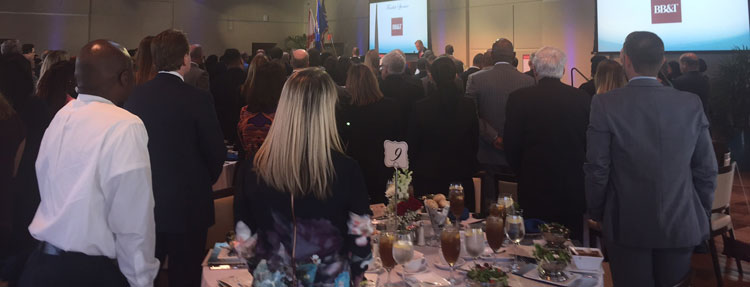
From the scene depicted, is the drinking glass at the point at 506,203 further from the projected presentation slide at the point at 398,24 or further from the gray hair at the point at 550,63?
the projected presentation slide at the point at 398,24

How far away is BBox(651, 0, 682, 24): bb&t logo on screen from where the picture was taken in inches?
348

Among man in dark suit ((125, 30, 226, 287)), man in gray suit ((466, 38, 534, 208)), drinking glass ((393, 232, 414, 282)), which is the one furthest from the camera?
man in gray suit ((466, 38, 534, 208))

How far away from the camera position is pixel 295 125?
1.85 meters

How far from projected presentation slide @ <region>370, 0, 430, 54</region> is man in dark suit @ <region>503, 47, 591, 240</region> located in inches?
386

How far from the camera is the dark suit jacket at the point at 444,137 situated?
392 cm

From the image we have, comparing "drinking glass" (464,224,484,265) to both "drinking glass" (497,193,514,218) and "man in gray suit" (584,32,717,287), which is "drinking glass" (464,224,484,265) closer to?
"drinking glass" (497,193,514,218)

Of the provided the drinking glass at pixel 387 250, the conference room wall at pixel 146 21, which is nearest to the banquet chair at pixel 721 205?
the drinking glass at pixel 387 250

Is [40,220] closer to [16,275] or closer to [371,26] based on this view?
[16,275]

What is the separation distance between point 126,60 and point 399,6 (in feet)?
39.6

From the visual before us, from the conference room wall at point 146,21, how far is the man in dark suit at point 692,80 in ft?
38.3

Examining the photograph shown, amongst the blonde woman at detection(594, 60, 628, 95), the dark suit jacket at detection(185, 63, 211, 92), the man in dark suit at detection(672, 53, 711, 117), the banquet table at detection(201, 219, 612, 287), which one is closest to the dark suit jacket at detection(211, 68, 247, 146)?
the dark suit jacket at detection(185, 63, 211, 92)

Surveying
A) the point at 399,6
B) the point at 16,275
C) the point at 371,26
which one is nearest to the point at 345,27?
the point at 371,26

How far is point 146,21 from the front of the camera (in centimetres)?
1515

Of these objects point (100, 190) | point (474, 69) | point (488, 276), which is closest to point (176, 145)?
point (100, 190)
